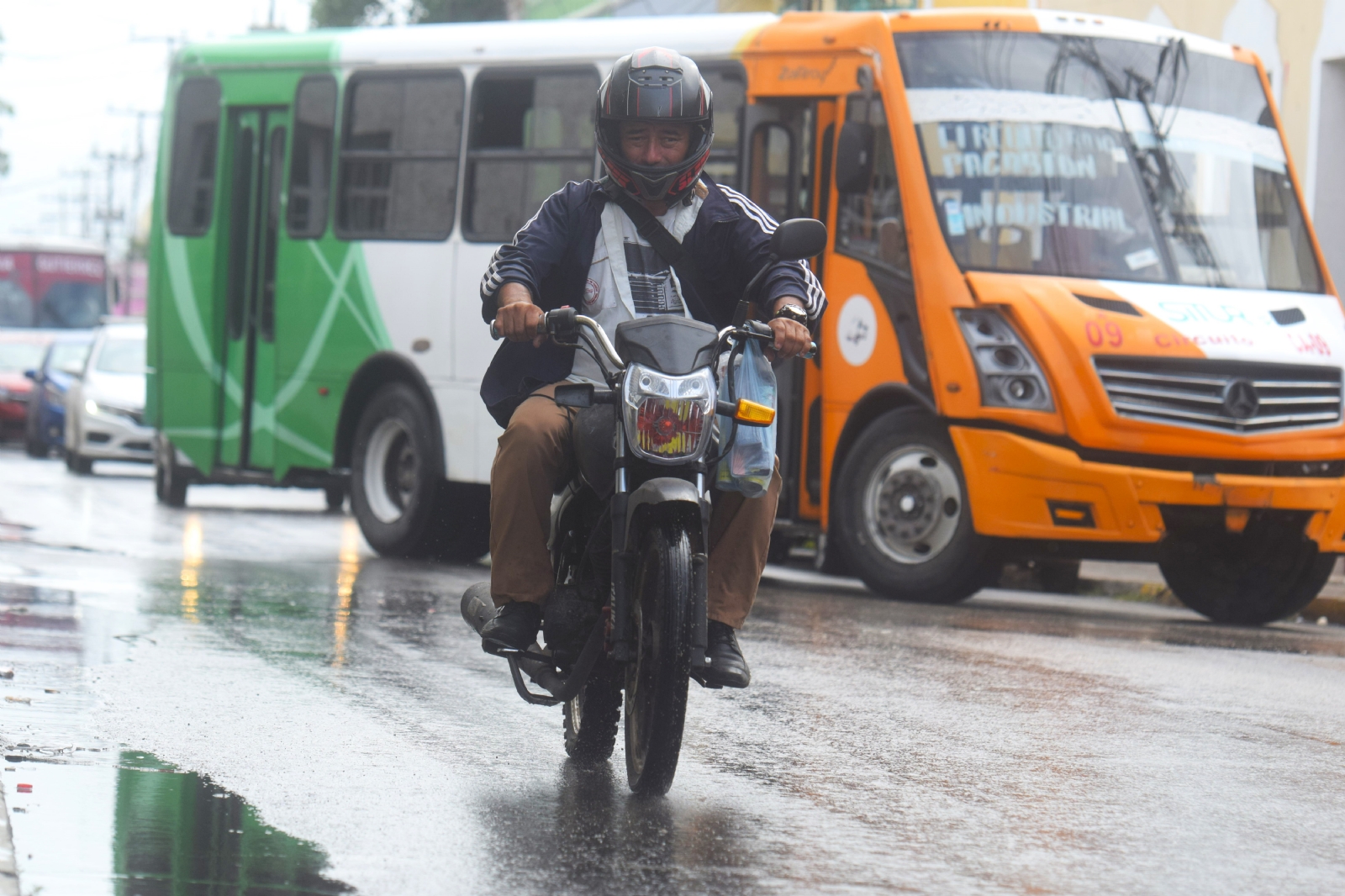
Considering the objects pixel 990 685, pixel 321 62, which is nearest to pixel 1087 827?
pixel 990 685

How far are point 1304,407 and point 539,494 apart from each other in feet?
21.1

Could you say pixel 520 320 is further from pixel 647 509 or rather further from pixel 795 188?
pixel 795 188

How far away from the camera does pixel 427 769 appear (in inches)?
214

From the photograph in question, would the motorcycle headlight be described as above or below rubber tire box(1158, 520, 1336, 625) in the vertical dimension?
above

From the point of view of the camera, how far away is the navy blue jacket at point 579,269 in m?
5.46

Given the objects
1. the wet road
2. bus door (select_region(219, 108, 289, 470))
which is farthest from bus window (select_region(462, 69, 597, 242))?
the wet road

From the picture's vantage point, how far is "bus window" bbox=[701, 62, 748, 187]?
12219 millimetres

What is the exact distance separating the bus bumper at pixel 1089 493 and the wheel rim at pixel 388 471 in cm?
414

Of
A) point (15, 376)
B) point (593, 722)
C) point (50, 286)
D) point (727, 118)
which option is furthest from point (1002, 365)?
point (50, 286)

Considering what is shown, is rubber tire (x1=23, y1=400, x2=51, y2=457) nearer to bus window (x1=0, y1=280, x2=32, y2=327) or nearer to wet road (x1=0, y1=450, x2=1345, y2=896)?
bus window (x1=0, y1=280, x2=32, y2=327)

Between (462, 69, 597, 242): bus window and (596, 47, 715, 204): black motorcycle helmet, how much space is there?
737 centimetres

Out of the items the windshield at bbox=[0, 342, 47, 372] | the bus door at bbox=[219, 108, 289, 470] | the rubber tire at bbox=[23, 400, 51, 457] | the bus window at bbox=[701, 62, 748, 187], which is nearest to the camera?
the bus window at bbox=[701, 62, 748, 187]

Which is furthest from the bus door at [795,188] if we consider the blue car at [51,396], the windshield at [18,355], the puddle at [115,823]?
the windshield at [18,355]

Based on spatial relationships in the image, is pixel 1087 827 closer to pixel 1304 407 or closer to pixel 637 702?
pixel 637 702
